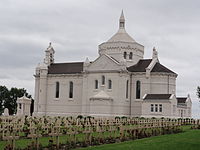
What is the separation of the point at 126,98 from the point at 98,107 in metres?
5.49

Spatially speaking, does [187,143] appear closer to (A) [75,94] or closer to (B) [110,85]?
(B) [110,85]

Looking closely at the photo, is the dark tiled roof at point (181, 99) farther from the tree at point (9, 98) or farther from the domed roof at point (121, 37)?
the tree at point (9, 98)

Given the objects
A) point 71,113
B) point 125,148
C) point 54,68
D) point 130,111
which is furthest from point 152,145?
point 54,68

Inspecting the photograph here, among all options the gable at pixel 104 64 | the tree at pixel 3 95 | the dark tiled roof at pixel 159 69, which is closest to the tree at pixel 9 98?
the tree at pixel 3 95

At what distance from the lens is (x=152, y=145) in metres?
19.7

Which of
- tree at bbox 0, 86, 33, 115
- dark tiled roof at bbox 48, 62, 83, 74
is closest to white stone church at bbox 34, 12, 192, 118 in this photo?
dark tiled roof at bbox 48, 62, 83, 74

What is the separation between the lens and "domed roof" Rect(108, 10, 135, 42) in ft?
229

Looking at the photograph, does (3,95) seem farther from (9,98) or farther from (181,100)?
(181,100)

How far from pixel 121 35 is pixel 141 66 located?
751 cm

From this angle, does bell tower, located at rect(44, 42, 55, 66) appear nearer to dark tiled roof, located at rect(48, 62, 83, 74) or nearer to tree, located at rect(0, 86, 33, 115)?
dark tiled roof, located at rect(48, 62, 83, 74)

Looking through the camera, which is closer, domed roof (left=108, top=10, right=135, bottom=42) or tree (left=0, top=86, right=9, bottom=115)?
domed roof (left=108, top=10, right=135, bottom=42)

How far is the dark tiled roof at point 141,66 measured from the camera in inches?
2611

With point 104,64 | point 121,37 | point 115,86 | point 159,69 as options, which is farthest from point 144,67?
point 121,37

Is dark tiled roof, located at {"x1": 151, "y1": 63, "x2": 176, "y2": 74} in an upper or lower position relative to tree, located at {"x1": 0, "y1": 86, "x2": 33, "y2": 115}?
upper
